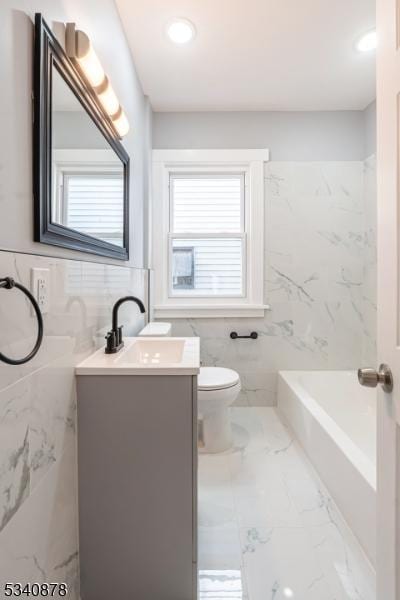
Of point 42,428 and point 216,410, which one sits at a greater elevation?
point 42,428

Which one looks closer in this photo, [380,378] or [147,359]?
[380,378]

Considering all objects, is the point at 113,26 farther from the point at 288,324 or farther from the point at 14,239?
the point at 288,324

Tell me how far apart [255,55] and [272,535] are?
2.75 m

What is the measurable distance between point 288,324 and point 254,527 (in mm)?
1620

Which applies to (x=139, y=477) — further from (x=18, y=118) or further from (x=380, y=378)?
(x=18, y=118)

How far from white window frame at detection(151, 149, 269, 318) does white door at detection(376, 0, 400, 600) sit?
183 centimetres

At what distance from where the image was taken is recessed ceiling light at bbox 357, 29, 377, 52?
190 centimetres

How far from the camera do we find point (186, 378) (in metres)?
1.06

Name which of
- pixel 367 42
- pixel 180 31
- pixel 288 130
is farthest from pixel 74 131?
pixel 288 130

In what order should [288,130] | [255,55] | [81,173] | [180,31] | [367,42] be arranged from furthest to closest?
[288,130]
[255,55]
[367,42]
[180,31]
[81,173]

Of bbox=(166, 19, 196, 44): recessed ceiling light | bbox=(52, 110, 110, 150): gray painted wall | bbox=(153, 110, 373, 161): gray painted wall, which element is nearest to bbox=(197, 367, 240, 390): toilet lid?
bbox=(52, 110, 110, 150): gray painted wall

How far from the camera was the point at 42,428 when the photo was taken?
2.80 feet

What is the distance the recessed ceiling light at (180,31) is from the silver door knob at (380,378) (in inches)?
82.9

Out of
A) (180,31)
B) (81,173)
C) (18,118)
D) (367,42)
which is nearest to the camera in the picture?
(18,118)
